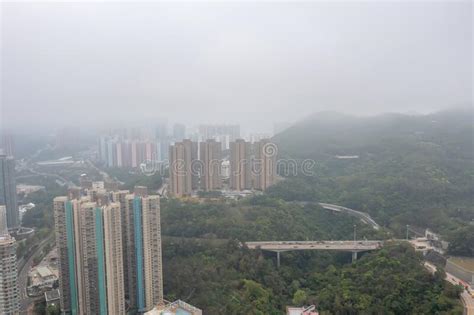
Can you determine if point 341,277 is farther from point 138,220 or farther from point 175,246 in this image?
point 138,220

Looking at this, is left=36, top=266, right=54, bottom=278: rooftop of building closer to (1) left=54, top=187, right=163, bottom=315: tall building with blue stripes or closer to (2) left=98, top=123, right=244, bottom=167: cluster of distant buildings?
(1) left=54, top=187, right=163, bottom=315: tall building with blue stripes

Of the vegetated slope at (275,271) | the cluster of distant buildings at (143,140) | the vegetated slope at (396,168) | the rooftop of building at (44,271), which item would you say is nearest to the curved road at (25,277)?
the rooftop of building at (44,271)

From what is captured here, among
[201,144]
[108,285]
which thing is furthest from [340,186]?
[108,285]

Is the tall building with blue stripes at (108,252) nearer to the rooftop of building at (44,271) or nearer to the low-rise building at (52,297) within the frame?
the low-rise building at (52,297)

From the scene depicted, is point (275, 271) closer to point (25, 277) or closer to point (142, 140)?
point (25, 277)

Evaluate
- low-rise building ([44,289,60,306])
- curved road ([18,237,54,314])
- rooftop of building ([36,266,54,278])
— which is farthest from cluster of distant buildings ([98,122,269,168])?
low-rise building ([44,289,60,306])

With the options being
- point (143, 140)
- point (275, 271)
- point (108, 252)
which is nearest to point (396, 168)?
point (275, 271)
